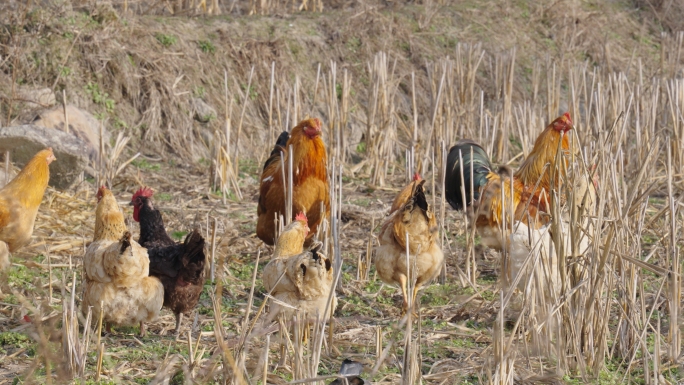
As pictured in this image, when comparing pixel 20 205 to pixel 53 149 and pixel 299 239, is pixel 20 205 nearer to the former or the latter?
pixel 299 239

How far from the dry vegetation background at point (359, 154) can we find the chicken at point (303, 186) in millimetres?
431

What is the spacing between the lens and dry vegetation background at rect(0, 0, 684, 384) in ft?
14.0

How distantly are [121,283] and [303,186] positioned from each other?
90.3 inches

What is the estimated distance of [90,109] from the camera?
1078cm

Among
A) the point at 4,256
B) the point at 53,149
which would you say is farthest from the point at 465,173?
the point at 53,149

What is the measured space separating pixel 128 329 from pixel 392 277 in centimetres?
171

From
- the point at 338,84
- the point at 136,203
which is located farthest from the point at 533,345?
the point at 338,84

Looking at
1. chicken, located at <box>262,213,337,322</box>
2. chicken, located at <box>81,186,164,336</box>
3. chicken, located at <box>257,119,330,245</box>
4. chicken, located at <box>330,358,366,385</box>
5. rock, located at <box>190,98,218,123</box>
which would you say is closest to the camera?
chicken, located at <box>330,358,366,385</box>

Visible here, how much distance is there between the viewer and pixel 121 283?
4746 millimetres

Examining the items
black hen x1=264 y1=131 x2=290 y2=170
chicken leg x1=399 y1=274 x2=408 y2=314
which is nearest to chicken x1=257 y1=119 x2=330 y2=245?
black hen x1=264 y1=131 x2=290 y2=170

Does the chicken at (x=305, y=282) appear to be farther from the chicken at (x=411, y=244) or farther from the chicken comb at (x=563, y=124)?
the chicken comb at (x=563, y=124)

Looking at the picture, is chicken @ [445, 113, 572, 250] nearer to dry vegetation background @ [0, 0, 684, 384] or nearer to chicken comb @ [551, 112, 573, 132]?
chicken comb @ [551, 112, 573, 132]

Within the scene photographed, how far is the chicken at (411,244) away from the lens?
532cm

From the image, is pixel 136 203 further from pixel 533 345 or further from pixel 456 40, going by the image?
pixel 456 40
